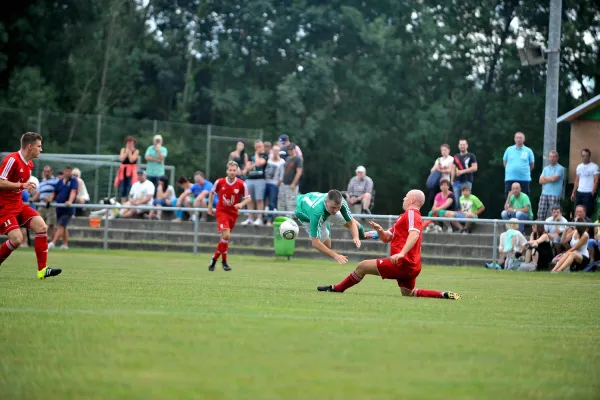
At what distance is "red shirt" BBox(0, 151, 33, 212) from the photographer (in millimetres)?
13062

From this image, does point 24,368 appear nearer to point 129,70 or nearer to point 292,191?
point 292,191

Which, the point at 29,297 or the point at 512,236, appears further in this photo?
the point at 512,236

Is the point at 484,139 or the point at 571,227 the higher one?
the point at 484,139

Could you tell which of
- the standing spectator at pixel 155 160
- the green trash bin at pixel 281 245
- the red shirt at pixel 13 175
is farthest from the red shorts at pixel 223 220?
the standing spectator at pixel 155 160

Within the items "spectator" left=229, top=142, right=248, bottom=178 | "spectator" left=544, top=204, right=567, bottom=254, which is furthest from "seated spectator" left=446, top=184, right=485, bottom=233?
"spectator" left=229, top=142, right=248, bottom=178

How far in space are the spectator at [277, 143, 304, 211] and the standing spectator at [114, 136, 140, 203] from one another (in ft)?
14.0

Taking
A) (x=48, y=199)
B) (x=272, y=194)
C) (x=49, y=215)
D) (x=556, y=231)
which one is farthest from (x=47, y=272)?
(x=49, y=215)

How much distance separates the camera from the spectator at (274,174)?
25.4 metres

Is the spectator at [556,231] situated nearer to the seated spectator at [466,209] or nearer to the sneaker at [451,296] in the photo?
the seated spectator at [466,209]

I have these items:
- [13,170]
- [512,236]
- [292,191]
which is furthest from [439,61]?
[13,170]

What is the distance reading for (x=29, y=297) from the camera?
10539 mm

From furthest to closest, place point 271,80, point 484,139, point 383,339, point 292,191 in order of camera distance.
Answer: point 271,80, point 484,139, point 292,191, point 383,339

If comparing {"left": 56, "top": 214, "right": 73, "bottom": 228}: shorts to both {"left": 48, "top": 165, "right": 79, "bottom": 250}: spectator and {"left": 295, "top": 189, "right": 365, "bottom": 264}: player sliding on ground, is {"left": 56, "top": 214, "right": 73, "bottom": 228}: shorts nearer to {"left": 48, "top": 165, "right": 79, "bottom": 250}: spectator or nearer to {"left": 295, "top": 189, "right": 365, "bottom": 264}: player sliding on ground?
{"left": 48, "top": 165, "right": 79, "bottom": 250}: spectator

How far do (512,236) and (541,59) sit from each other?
4.31m
